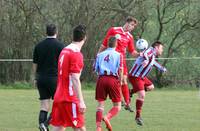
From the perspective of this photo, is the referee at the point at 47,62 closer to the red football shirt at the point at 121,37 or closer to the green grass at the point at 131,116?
the green grass at the point at 131,116

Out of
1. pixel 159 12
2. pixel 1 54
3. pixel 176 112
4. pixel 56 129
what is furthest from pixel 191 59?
pixel 56 129

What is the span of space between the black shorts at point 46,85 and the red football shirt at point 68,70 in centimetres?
306

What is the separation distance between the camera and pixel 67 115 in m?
8.34

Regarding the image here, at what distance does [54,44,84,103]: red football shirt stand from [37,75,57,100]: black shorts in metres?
3.06

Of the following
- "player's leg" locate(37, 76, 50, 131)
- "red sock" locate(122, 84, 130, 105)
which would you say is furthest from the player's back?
"red sock" locate(122, 84, 130, 105)

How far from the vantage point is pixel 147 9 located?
32500mm

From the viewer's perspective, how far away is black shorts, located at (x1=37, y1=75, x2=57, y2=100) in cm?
1143

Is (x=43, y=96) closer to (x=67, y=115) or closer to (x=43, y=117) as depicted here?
(x=43, y=117)

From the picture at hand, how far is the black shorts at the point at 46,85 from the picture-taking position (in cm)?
1143

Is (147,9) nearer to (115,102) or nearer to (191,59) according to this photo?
(191,59)

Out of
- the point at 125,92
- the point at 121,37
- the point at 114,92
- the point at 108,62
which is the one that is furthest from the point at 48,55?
the point at 125,92

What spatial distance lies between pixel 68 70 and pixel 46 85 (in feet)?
10.8

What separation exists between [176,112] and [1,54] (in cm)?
1593

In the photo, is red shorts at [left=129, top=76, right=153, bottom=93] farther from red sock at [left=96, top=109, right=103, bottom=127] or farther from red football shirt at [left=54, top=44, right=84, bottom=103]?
red football shirt at [left=54, top=44, right=84, bottom=103]
